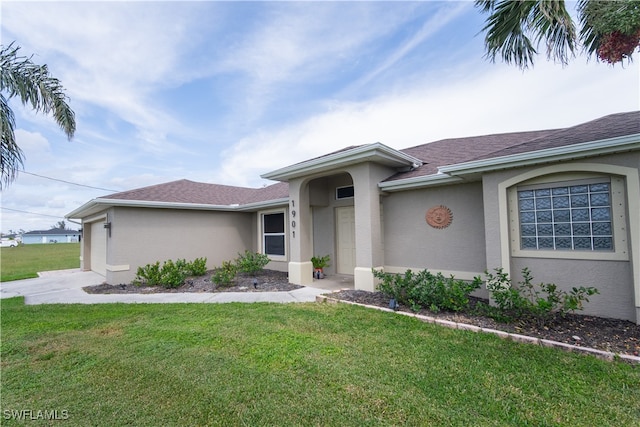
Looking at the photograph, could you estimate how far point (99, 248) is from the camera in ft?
39.9

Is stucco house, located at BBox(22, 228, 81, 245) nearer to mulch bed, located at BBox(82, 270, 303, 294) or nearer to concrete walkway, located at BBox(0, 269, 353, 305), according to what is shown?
concrete walkway, located at BBox(0, 269, 353, 305)

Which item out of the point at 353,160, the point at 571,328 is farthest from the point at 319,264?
the point at 571,328

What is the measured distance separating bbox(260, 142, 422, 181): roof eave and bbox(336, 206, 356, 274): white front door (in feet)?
6.95

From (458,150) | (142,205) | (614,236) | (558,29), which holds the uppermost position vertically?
(558,29)

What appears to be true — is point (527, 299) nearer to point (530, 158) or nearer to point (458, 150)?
point (530, 158)

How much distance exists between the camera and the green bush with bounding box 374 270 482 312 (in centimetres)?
534

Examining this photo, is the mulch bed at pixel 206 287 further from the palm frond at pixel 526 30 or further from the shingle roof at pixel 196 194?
the palm frond at pixel 526 30

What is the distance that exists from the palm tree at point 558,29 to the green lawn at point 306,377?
443 centimetres

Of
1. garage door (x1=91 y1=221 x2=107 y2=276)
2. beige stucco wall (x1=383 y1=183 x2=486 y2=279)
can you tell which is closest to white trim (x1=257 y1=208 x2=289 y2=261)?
beige stucco wall (x1=383 y1=183 x2=486 y2=279)

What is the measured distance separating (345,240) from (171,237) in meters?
6.69

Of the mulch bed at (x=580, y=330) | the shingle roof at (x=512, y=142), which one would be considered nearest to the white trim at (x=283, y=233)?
the shingle roof at (x=512, y=142)

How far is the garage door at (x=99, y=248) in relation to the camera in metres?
11.3

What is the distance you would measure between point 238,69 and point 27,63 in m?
5.97

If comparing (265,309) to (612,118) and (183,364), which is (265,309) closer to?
A: (183,364)
